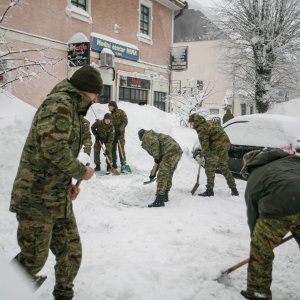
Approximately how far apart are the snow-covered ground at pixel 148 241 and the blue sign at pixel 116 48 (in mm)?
7252

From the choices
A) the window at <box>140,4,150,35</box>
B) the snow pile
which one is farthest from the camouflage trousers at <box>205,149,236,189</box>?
the snow pile

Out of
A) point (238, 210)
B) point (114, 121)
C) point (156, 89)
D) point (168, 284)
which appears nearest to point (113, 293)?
point (168, 284)

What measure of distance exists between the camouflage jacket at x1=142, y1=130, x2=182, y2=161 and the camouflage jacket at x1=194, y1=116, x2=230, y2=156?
779 millimetres

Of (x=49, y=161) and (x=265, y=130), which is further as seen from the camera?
(x=265, y=130)

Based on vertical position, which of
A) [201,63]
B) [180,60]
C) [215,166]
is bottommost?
[215,166]

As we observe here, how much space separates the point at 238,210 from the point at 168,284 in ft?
10.8

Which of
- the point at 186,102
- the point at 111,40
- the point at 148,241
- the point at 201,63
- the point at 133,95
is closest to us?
the point at 148,241

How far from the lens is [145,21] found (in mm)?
17266

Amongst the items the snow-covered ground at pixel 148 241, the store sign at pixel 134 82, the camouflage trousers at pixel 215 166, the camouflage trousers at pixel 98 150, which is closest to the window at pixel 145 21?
the store sign at pixel 134 82

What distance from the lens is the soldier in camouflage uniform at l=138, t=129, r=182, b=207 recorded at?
265 inches

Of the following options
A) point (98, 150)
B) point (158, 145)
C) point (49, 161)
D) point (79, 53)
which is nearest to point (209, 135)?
point (158, 145)

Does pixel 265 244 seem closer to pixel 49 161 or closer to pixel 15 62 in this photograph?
pixel 49 161

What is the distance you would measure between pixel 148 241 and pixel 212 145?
3.39 metres

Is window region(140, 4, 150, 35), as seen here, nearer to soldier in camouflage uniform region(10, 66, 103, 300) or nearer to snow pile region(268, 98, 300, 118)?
snow pile region(268, 98, 300, 118)
